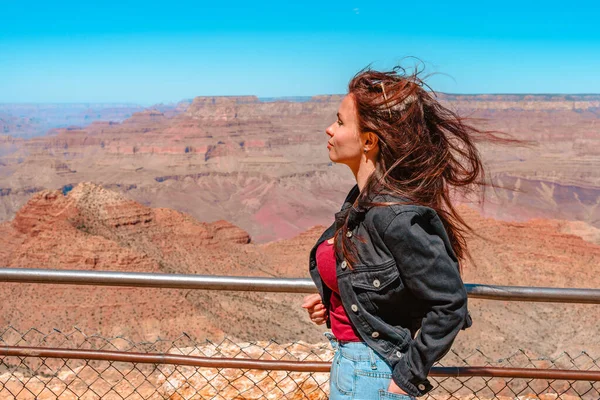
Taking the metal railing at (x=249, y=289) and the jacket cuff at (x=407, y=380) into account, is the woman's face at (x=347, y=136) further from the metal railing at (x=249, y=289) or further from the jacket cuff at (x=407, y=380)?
the metal railing at (x=249, y=289)

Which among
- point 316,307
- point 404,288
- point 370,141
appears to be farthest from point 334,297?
Answer: point 370,141

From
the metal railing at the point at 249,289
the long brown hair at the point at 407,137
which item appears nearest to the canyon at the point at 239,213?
the long brown hair at the point at 407,137

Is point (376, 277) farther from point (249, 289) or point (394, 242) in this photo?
point (249, 289)

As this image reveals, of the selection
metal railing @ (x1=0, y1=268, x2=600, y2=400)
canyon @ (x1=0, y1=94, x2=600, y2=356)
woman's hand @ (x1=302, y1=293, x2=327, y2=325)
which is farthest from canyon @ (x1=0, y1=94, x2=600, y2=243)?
woman's hand @ (x1=302, y1=293, x2=327, y2=325)

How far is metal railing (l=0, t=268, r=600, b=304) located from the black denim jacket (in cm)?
82

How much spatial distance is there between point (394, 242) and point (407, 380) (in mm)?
459

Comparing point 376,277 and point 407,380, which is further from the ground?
point 376,277

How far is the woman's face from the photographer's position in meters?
1.71

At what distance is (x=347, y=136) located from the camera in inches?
67.4

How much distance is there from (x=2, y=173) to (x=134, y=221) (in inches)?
3368

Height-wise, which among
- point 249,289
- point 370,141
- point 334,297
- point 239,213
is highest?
point 370,141

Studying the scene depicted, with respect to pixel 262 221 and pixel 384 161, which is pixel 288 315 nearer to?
pixel 384 161

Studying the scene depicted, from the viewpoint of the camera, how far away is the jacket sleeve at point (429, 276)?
150 cm

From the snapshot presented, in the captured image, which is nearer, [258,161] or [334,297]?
[334,297]
